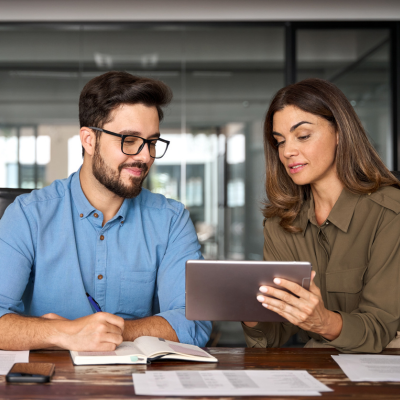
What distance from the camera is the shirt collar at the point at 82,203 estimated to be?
1.72 meters

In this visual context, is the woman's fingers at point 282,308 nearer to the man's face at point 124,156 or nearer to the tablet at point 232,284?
the tablet at point 232,284

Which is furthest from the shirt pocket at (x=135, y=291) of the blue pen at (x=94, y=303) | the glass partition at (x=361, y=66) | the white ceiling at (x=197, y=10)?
the glass partition at (x=361, y=66)

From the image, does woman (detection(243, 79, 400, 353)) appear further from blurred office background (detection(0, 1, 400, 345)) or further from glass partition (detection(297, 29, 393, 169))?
glass partition (detection(297, 29, 393, 169))

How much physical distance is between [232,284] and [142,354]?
28 cm

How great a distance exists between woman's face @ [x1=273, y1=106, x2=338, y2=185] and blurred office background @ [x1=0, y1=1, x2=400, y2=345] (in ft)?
6.76

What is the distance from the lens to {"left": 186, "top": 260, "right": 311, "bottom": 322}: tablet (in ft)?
3.89

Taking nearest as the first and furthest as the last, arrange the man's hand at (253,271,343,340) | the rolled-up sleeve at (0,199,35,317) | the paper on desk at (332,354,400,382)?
the paper on desk at (332,354,400,382)
the man's hand at (253,271,343,340)
the rolled-up sleeve at (0,199,35,317)

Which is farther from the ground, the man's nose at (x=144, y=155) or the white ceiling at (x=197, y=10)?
the white ceiling at (x=197, y=10)

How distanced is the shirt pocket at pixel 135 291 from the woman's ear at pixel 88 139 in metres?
0.47

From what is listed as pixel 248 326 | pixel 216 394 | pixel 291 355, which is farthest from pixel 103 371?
pixel 248 326

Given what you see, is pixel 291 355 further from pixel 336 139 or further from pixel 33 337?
pixel 336 139

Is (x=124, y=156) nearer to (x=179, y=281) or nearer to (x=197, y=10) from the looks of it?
(x=179, y=281)

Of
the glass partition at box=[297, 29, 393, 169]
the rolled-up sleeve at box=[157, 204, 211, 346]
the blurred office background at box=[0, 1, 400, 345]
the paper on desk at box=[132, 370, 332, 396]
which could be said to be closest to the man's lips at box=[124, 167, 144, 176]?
the rolled-up sleeve at box=[157, 204, 211, 346]

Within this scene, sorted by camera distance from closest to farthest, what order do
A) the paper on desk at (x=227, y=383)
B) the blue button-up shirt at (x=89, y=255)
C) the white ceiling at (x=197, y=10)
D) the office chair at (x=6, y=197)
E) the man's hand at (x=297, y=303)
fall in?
the paper on desk at (x=227, y=383) < the man's hand at (x=297, y=303) < the blue button-up shirt at (x=89, y=255) < the office chair at (x=6, y=197) < the white ceiling at (x=197, y=10)
